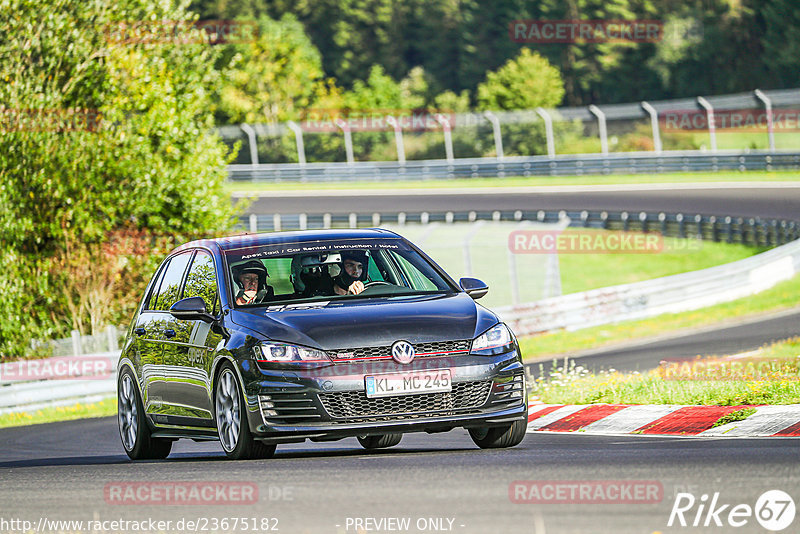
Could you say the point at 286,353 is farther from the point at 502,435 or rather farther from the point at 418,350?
the point at 502,435

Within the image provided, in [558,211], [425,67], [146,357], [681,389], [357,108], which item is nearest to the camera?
[146,357]

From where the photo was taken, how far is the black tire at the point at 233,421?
29.7ft

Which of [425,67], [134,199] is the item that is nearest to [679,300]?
[134,199]

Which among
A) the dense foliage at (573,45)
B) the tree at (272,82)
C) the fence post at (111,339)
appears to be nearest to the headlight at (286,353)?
the fence post at (111,339)

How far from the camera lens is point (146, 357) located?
1080 centimetres

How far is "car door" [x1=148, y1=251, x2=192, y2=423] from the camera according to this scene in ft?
34.0

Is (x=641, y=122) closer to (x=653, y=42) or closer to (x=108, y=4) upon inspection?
(x=653, y=42)

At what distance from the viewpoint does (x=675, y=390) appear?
12.5m

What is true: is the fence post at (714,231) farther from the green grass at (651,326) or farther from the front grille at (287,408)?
the front grille at (287,408)

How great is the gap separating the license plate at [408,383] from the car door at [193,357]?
1275 millimetres

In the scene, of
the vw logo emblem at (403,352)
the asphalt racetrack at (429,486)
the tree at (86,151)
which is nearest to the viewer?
the asphalt racetrack at (429,486)

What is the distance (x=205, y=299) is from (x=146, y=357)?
1.01m

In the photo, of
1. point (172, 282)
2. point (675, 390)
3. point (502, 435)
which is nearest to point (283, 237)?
point (172, 282)

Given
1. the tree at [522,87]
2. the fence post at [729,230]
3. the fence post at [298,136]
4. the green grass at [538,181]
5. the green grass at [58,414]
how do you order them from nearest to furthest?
1. the green grass at [58,414]
2. the fence post at [729,230]
3. the green grass at [538,181]
4. the fence post at [298,136]
5. the tree at [522,87]
